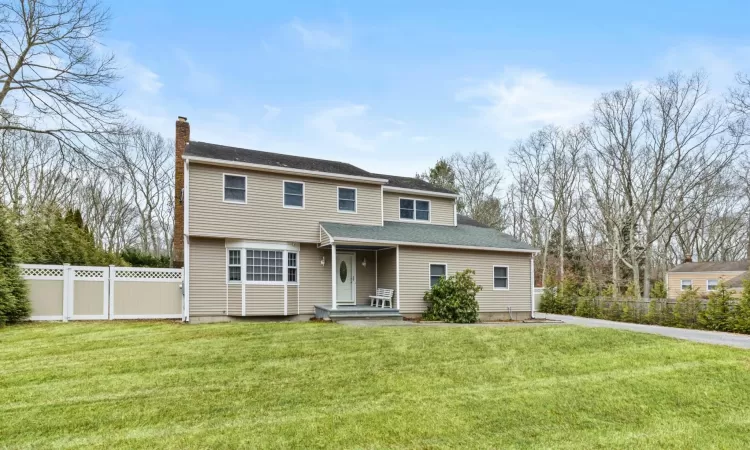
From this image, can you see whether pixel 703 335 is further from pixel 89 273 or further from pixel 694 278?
pixel 694 278

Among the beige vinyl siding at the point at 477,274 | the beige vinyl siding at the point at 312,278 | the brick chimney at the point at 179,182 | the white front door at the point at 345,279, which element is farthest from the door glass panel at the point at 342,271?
the brick chimney at the point at 179,182

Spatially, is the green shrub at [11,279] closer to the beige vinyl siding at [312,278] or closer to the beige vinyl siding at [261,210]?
the beige vinyl siding at [261,210]

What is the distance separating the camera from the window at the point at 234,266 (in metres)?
14.4

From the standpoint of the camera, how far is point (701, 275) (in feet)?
107

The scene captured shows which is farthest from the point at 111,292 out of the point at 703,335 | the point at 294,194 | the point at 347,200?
the point at 703,335

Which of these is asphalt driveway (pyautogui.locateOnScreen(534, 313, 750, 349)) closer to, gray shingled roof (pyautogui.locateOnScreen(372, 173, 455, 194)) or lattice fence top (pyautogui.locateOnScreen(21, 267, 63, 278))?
gray shingled roof (pyautogui.locateOnScreen(372, 173, 455, 194))

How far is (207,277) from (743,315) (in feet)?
57.8

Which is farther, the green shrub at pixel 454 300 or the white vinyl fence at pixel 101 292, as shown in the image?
the green shrub at pixel 454 300

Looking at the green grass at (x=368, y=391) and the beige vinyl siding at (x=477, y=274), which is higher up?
the beige vinyl siding at (x=477, y=274)

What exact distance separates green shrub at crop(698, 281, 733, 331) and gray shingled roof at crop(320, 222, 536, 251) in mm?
6319

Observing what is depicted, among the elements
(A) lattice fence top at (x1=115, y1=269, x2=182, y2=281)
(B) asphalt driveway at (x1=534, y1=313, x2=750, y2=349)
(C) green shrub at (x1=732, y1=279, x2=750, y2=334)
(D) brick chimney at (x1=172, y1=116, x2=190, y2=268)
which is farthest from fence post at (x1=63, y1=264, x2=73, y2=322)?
(C) green shrub at (x1=732, y1=279, x2=750, y2=334)

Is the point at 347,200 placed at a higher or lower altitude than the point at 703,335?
higher

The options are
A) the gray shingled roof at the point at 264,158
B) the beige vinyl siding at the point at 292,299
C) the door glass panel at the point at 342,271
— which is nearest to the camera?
the gray shingled roof at the point at 264,158

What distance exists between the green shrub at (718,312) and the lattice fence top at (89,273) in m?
20.5
